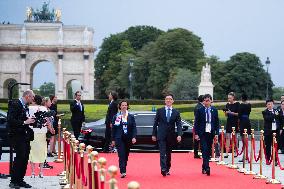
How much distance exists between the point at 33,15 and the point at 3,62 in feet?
27.7

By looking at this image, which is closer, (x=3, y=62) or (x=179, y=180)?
(x=179, y=180)

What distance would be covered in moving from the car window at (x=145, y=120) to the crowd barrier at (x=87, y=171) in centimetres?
754

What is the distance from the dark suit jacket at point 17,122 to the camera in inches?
529

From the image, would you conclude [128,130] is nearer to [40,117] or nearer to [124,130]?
[124,130]

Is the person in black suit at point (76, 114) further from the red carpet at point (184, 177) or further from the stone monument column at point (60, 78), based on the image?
the stone monument column at point (60, 78)

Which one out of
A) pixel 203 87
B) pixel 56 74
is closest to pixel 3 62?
pixel 56 74

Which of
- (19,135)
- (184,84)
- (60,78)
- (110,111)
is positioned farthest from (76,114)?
(60,78)

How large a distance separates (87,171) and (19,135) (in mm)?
1704

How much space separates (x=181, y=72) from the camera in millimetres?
78500

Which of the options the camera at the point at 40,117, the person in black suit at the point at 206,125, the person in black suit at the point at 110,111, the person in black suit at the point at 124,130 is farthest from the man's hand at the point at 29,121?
the person in black suit at the point at 110,111

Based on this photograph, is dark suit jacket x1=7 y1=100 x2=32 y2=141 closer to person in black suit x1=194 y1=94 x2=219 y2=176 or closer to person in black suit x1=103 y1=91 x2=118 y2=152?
person in black suit x1=194 y1=94 x2=219 y2=176

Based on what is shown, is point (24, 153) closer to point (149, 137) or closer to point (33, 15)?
point (149, 137)

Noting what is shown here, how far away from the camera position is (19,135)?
44.5 feet

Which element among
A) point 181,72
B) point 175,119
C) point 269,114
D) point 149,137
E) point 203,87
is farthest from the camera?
point 181,72
